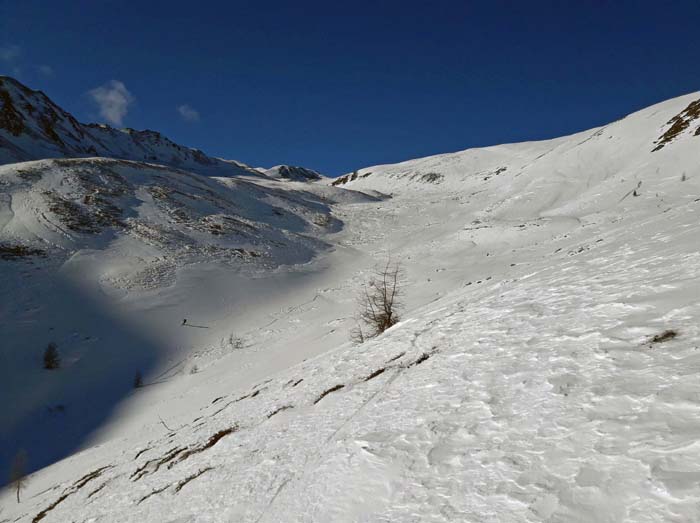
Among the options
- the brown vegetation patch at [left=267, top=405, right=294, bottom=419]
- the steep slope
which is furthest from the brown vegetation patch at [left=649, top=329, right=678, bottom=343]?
the steep slope

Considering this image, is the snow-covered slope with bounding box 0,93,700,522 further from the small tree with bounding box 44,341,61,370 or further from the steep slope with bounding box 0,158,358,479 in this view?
the small tree with bounding box 44,341,61,370

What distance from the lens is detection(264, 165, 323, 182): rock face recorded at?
156675 mm

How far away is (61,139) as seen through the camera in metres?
73.6

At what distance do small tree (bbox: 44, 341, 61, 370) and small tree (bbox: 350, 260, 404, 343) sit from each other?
14.7 m

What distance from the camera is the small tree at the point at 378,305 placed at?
497 inches

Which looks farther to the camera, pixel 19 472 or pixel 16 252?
pixel 16 252

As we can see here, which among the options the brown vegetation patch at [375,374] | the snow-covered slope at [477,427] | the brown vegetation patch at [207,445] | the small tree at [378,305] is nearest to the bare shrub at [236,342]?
the snow-covered slope at [477,427]

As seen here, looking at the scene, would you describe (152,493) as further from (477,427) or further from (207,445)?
(477,427)

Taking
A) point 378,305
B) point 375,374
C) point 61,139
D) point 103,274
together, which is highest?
point 61,139

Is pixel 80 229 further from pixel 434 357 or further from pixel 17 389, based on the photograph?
pixel 434 357

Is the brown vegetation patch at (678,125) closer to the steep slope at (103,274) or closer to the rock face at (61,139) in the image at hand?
the steep slope at (103,274)

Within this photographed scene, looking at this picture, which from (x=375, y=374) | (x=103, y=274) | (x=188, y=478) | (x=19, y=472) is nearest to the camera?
(x=188, y=478)

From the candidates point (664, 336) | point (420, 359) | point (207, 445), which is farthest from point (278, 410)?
point (664, 336)

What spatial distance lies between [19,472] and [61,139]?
80.6m
